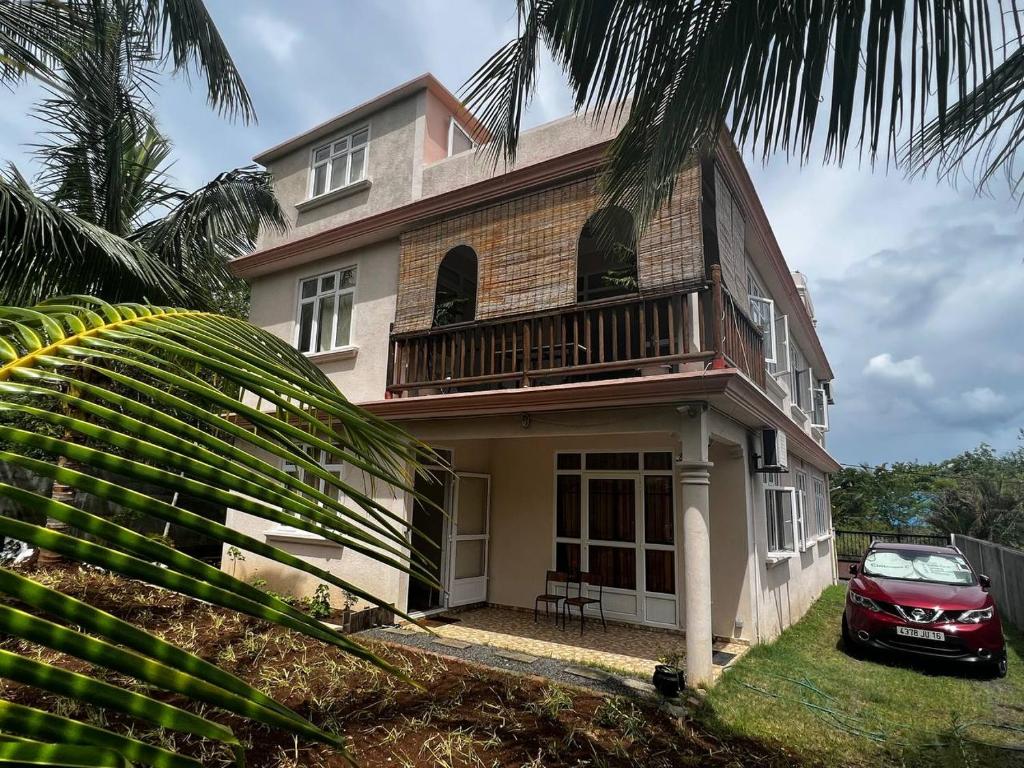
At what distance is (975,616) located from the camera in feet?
24.4

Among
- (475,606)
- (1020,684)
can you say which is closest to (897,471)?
(1020,684)

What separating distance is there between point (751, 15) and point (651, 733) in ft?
16.2

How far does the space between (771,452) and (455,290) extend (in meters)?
6.35

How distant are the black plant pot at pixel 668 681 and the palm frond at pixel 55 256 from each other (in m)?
7.47

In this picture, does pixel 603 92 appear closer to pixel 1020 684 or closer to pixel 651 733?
pixel 651 733

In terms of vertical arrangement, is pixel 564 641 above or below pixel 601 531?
below

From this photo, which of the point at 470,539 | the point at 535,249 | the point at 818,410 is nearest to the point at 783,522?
the point at 470,539

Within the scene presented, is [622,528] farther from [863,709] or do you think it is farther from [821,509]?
[821,509]

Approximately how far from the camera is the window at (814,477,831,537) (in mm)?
15426

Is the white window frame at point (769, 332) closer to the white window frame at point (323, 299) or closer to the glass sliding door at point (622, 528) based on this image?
the glass sliding door at point (622, 528)

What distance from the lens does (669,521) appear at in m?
9.14

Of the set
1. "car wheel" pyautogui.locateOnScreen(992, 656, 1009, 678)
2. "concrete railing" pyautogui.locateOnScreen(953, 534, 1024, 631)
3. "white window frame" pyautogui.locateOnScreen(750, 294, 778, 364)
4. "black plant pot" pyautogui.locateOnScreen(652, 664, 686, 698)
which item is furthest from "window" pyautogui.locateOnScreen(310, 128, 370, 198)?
"concrete railing" pyautogui.locateOnScreen(953, 534, 1024, 631)

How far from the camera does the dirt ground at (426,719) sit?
413 centimetres

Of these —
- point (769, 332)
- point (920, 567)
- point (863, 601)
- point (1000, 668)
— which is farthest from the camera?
point (769, 332)
